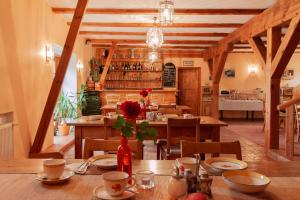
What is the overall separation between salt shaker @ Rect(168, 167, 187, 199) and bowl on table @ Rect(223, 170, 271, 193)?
0.28 m

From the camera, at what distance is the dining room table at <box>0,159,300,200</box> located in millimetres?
1310

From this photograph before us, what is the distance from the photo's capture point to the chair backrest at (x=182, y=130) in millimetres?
3395

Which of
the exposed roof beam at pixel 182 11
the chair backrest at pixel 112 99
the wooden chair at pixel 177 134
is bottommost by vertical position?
the wooden chair at pixel 177 134

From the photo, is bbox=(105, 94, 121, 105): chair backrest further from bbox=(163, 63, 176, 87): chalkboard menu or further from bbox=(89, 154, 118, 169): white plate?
bbox=(89, 154, 118, 169): white plate

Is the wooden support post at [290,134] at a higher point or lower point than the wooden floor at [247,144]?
higher

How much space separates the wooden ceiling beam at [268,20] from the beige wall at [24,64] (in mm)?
3803

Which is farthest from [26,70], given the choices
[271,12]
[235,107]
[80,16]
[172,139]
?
[235,107]

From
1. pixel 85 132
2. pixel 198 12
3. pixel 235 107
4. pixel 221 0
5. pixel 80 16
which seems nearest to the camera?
pixel 85 132

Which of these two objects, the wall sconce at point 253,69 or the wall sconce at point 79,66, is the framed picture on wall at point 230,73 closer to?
the wall sconce at point 253,69

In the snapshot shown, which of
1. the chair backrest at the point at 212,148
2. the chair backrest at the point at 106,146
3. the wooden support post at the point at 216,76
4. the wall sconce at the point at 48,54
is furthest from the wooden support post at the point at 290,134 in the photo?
the wooden support post at the point at 216,76

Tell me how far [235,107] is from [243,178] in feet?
31.5

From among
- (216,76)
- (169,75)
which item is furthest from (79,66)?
(169,75)

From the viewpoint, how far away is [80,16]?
4.10m

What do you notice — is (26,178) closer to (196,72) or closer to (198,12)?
(198,12)
